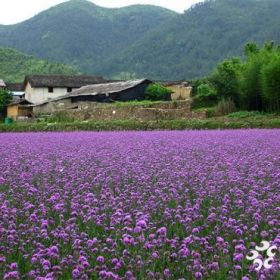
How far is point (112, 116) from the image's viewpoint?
1277 inches

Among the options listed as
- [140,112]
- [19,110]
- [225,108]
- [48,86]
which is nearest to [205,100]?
[225,108]

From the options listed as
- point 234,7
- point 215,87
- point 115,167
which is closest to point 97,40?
point 234,7

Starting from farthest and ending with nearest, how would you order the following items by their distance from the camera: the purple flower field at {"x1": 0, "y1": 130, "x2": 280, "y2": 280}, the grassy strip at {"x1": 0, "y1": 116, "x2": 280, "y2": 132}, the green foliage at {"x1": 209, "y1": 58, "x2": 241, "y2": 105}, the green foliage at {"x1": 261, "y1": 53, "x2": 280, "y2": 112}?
the green foliage at {"x1": 209, "y1": 58, "x2": 241, "y2": 105}
the green foliage at {"x1": 261, "y1": 53, "x2": 280, "y2": 112}
the grassy strip at {"x1": 0, "y1": 116, "x2": 280, "y2": 132}
the purple flower field at {"x1": 0, "y1": 130, "x2": 280, "y2": 280}

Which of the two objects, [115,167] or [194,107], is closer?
[115,167]

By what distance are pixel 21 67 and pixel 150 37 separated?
53451 mm

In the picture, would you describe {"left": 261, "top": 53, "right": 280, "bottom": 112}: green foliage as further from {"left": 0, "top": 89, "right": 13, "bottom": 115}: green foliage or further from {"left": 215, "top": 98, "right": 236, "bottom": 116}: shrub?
{"left": 0, "top": 89, "right": 13, "bottom": 115}: green foliage

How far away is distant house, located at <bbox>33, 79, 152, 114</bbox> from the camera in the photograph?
156ft

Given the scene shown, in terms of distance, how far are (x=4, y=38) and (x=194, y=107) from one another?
153 meters

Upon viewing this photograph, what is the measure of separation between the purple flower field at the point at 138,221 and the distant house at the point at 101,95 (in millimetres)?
39272

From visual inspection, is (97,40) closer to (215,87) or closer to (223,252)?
(215,87)

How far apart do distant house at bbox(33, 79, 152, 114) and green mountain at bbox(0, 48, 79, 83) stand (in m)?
36.5

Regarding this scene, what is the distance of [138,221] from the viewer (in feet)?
12.7

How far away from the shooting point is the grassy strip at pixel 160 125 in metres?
22.5

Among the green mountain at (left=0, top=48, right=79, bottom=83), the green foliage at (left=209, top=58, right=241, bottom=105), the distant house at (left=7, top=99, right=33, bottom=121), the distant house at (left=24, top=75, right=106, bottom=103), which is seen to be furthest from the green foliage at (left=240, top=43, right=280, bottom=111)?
the green mountain at (left=0, top=48, right=79, bottom=83)
